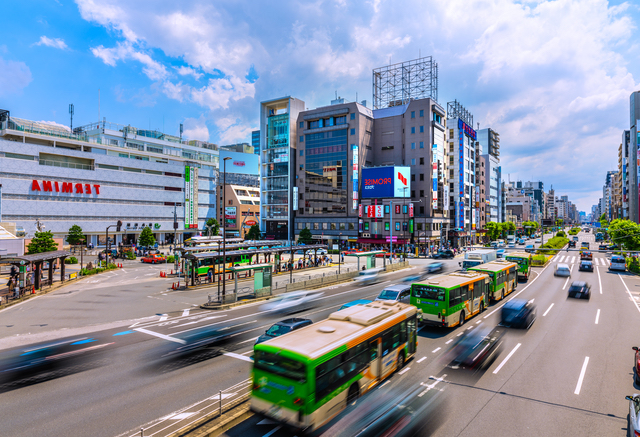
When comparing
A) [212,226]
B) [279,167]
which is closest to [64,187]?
[212,226]

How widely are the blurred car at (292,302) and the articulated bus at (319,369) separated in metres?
13.4

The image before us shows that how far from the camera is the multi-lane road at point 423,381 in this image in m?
10.2

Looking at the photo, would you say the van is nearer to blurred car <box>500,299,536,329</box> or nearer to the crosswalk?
the crosswalk

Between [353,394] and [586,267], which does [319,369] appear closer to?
[353,394]

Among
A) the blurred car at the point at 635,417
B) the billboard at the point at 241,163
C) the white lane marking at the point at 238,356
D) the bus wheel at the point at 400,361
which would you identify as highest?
the billboard at the point at 241,163

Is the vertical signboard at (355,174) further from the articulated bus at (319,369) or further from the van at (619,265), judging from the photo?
the articulated bus at (319,369)

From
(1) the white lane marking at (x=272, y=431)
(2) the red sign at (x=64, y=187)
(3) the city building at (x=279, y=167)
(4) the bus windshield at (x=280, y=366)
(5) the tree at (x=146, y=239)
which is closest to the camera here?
(4) the bus windshield at (x=280, y=366)

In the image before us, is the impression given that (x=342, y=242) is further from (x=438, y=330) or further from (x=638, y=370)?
(x=638, y=370)

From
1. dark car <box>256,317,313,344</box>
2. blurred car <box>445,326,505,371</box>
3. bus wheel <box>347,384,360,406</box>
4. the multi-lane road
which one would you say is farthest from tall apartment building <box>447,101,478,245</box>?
bus wheel <box>347,384,360,406</box>

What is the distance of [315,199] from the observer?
89.7m

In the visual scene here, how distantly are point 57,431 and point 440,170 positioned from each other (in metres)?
82.2

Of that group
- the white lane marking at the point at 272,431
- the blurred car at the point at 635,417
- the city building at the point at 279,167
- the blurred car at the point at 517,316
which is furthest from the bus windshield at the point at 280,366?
the city building at the point at 279,167

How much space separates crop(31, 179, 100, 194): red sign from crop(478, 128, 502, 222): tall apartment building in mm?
124506

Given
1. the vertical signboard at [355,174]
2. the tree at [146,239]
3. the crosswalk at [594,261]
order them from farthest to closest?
the vertical signboard at [355,174], the tree at [146,239], the crosswalk at [594,261]
